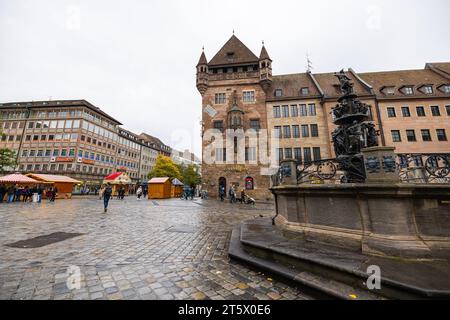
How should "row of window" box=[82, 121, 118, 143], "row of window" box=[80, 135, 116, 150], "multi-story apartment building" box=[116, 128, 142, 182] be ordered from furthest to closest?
1. "multi-story apartment building" box=[116, 128, 142, 182]
2. "row of window" box=[82, 121, 118, 143]
3. "row of window" box=[80, 135, 116, 150]

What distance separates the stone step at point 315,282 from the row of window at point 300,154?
23.4 meters

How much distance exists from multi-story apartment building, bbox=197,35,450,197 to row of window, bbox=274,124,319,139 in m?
0.09

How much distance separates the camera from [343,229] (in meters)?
3.99

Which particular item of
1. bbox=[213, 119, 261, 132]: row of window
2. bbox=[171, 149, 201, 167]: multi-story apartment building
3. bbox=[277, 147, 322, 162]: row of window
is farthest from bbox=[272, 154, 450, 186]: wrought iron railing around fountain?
bbox=[171, 149, 201, 167]: multi-story apartment building

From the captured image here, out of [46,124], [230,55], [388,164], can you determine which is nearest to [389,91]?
[230,55]

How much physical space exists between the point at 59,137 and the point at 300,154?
1947 inches

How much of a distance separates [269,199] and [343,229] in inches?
899

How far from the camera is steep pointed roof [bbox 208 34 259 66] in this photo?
29844mm

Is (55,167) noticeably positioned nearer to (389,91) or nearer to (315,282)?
(315,282)

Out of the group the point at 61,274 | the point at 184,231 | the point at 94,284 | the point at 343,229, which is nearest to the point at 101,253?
the point at 61,274

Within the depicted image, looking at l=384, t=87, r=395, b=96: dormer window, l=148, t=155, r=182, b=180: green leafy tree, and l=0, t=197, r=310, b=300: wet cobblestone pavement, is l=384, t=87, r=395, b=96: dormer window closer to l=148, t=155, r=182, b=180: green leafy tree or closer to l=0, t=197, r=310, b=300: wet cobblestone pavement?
l=0, t=197, r=310, b=300: wet cobblestone pavement
